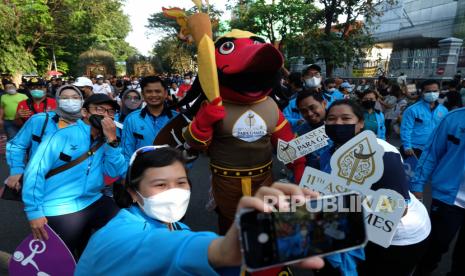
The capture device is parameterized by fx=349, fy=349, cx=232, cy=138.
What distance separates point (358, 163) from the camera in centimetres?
160

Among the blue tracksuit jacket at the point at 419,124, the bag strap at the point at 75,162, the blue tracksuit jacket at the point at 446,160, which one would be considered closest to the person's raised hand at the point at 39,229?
the bag strap at the point at 75,162

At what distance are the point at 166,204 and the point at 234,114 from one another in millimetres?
1235

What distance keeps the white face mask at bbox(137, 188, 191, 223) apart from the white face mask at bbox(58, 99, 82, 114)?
1.62 metres

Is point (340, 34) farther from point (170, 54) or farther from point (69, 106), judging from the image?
point (170, 54)

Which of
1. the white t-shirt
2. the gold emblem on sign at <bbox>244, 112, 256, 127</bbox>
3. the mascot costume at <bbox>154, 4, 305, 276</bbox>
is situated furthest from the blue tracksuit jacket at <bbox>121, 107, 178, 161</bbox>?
the white t-shirt

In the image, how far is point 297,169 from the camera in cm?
270

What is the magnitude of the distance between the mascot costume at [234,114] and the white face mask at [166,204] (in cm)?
101

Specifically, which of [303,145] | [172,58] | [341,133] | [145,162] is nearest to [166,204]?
[145,162]

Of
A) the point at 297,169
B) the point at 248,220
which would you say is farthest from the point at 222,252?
the point at 297,169

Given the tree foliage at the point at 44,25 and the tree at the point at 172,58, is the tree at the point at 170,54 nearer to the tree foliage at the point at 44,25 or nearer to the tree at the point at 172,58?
the tree at the point at 172,58

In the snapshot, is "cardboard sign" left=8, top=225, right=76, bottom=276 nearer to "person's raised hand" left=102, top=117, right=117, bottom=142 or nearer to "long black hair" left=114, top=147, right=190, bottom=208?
"person's raised hand" left=102, top=117, right=117, bottom=142

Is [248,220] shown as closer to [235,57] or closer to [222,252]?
[222,252]

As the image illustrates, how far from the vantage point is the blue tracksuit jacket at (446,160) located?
93.3 inches

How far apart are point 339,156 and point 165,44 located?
1763 inches
